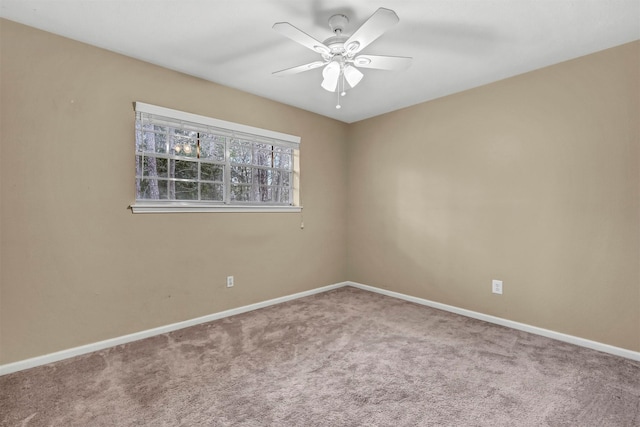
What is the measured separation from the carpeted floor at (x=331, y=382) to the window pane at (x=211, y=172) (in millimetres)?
1477

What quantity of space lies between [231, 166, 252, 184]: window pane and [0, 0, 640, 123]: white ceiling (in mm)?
909

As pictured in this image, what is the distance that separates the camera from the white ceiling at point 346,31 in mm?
1944

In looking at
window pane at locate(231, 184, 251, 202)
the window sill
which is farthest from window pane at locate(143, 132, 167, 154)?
window pane at locate(231, 184, 251, 202)

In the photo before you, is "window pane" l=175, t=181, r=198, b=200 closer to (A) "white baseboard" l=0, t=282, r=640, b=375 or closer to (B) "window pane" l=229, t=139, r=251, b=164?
(B) "window pane" l=229, t=139, r=251, b=164

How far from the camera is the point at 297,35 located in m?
1.83

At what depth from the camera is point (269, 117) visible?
358 cm

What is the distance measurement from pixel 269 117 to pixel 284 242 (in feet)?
4.86

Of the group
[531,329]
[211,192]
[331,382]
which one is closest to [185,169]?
[211,192]

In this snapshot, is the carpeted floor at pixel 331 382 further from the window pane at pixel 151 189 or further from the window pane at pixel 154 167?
the window pane at pixel 154 167

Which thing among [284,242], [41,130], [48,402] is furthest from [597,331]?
[41,130]

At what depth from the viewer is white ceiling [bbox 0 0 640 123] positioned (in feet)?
6.38

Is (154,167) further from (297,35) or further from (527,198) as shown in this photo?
(527,198)

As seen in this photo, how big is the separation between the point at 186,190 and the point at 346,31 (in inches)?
79.6

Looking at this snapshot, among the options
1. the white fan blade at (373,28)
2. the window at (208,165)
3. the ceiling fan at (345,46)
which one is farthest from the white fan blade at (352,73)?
the window at (208,165)
